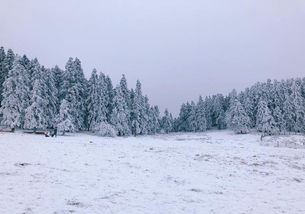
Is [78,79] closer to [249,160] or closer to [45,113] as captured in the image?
[45,113]

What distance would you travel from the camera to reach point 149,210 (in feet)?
49.7

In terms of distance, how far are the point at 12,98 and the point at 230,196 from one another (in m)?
48.8

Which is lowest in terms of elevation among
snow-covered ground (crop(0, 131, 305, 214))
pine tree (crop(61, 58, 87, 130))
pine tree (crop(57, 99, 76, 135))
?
snow-covered ground (crop(0, 131, 305, 214))

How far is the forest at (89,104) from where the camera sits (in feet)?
195

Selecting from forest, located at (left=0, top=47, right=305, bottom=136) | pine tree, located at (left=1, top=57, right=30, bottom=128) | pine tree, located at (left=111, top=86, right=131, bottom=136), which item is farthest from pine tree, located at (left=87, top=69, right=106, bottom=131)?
pine tree, located at (left=1, top=57, right=30, bottom=128)

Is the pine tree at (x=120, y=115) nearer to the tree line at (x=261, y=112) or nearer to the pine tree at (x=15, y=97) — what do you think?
the pine tree at (x=15, y=97)

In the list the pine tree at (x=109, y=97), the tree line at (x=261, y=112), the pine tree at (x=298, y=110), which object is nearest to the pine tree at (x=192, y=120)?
the tree line at (x=261, y=112)

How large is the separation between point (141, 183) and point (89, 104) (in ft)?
177

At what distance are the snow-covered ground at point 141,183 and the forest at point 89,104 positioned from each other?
29890mm

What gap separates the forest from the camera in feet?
195

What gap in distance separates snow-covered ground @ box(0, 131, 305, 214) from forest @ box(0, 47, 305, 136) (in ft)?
98.1

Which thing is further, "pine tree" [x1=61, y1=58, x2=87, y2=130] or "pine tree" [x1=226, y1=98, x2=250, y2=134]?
"pine tree" [x1=226, y1=98, x2=250, y2=134]

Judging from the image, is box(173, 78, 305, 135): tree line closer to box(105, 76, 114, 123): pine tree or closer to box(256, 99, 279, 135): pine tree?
box(256, 99, 279, 135): pine tree

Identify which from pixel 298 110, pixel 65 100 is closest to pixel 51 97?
pixel 65 100
